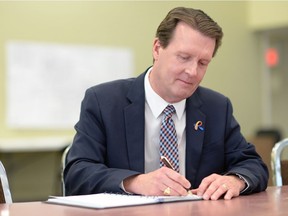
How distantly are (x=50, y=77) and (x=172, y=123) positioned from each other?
16.6 feet

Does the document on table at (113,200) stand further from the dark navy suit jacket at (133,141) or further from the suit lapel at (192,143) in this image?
the suit lapel at (192,143)

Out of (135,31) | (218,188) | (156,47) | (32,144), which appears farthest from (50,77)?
(218,188)

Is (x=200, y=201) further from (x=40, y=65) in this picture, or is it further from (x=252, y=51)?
(x=252, y=51)

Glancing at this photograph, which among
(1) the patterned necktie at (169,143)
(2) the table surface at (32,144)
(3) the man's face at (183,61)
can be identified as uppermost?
(3) the man's face at (183,61)

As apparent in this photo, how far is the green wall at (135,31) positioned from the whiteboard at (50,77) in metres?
0.09

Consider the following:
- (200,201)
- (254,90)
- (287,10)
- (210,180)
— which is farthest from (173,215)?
(254,90)

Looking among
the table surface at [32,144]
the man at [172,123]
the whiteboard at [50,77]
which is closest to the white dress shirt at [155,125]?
the man at [172,123]

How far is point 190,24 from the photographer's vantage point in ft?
7.64

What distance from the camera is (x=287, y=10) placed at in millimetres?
8656

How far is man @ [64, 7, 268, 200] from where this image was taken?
7.41ft

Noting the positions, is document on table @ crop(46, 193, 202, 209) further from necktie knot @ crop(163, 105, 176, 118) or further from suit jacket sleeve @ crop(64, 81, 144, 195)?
necktie knot @ crop(163, 105, 176, 118)

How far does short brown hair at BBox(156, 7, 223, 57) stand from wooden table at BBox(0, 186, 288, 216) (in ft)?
2.37

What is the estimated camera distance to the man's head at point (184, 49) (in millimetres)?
2309

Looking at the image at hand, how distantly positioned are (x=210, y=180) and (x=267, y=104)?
7.83 metres
